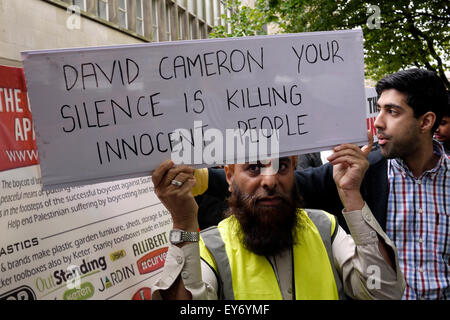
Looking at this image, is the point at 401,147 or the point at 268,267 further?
the point at 401,147

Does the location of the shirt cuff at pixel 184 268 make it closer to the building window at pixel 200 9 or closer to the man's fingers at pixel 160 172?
the man's fingers at pixel 160 172

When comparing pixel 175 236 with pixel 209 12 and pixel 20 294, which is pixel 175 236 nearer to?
pixel 20 294

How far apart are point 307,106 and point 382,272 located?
0.77m

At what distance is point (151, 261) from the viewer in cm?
277

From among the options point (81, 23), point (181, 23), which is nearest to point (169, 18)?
point (181, 23)

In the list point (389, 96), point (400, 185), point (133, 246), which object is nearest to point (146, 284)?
point (133, 246)

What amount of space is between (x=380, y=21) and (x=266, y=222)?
9.92 m

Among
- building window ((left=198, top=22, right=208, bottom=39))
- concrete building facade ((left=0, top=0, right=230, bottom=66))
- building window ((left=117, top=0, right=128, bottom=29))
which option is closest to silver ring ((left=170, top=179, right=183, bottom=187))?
concrete building facade ((left=0, top=0, right=230, bottom=66))

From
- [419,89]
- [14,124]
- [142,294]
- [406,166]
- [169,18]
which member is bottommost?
[142,294]

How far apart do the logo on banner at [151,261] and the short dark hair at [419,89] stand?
1621 millimetres

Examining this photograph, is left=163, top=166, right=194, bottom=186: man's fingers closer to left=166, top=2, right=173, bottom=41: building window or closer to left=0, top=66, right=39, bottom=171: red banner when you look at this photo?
left=0, top=66, right=39, bottom=171: red banner

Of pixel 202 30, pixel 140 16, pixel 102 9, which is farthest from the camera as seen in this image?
pixel 202 30

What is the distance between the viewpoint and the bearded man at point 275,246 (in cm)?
196
